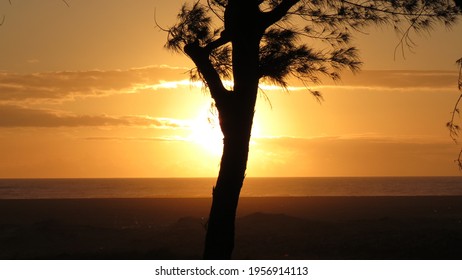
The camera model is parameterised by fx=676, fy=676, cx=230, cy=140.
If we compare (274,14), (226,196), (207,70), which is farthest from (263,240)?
(274,14)

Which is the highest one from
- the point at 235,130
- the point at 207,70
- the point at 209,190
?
the point at 209,190

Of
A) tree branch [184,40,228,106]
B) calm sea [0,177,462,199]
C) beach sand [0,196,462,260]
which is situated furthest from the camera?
calm sea [0,177,462,199]

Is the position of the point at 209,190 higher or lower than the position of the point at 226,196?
higher

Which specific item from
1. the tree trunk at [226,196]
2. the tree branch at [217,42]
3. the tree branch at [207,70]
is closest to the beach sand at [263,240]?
the tree trunk at [226,196]

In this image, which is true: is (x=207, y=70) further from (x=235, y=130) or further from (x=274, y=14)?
(x=274, y=14)

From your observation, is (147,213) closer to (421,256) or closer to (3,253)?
(3,253)

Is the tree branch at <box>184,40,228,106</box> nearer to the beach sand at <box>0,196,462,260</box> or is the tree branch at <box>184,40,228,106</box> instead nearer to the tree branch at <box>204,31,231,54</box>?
the tree branch at <box>204,31,231,54</box>

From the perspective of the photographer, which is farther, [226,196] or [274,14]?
[274,14]

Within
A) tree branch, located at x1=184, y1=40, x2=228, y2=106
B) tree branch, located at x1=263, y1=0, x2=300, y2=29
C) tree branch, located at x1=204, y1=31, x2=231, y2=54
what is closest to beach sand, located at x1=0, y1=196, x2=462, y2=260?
tree branch, located at x1=184, y1=40, x2=228, y2=106

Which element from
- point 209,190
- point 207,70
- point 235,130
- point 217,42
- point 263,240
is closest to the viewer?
point 235,130

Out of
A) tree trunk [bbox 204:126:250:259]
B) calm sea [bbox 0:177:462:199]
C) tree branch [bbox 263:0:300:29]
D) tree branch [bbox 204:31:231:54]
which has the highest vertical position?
calm sea [bbox 0:177:462:199]

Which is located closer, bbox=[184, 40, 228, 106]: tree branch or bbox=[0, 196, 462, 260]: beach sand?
bbox=[184, 40, 228, 106]: tree branch

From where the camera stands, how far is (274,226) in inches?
937

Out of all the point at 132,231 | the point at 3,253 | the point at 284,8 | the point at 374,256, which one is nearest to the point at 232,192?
the point at 284,8
